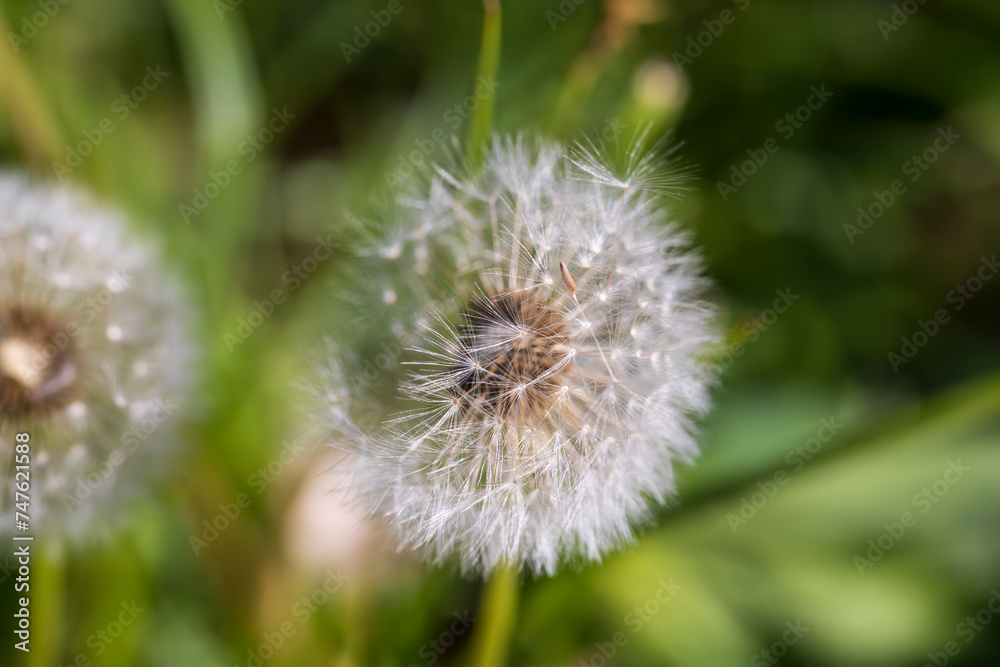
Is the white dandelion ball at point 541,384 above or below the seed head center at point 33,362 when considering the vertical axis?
above

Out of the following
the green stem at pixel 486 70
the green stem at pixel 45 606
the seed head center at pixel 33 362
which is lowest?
the green stem at pixel 45 606

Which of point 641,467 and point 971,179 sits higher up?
point 971,179

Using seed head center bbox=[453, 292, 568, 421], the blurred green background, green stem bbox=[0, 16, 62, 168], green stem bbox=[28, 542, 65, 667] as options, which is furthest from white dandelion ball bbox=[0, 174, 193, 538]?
seed head center bbox=[453, 292, 568, 421]

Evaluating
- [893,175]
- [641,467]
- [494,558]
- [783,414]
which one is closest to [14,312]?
[494,558]

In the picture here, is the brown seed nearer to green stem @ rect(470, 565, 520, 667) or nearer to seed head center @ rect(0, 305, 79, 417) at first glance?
green stem @ rect(470, 565, 520, 667)

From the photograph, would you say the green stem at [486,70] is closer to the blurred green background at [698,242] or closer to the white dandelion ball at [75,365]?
the blurred green background at [698,242]

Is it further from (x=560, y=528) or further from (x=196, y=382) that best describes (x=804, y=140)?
(x=196, y=382)

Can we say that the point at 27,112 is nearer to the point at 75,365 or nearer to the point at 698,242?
the point at 75,365

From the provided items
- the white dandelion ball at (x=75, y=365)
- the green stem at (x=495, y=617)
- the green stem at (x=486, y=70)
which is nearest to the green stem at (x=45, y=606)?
the white dandelion ball at (x=75, y=365)
